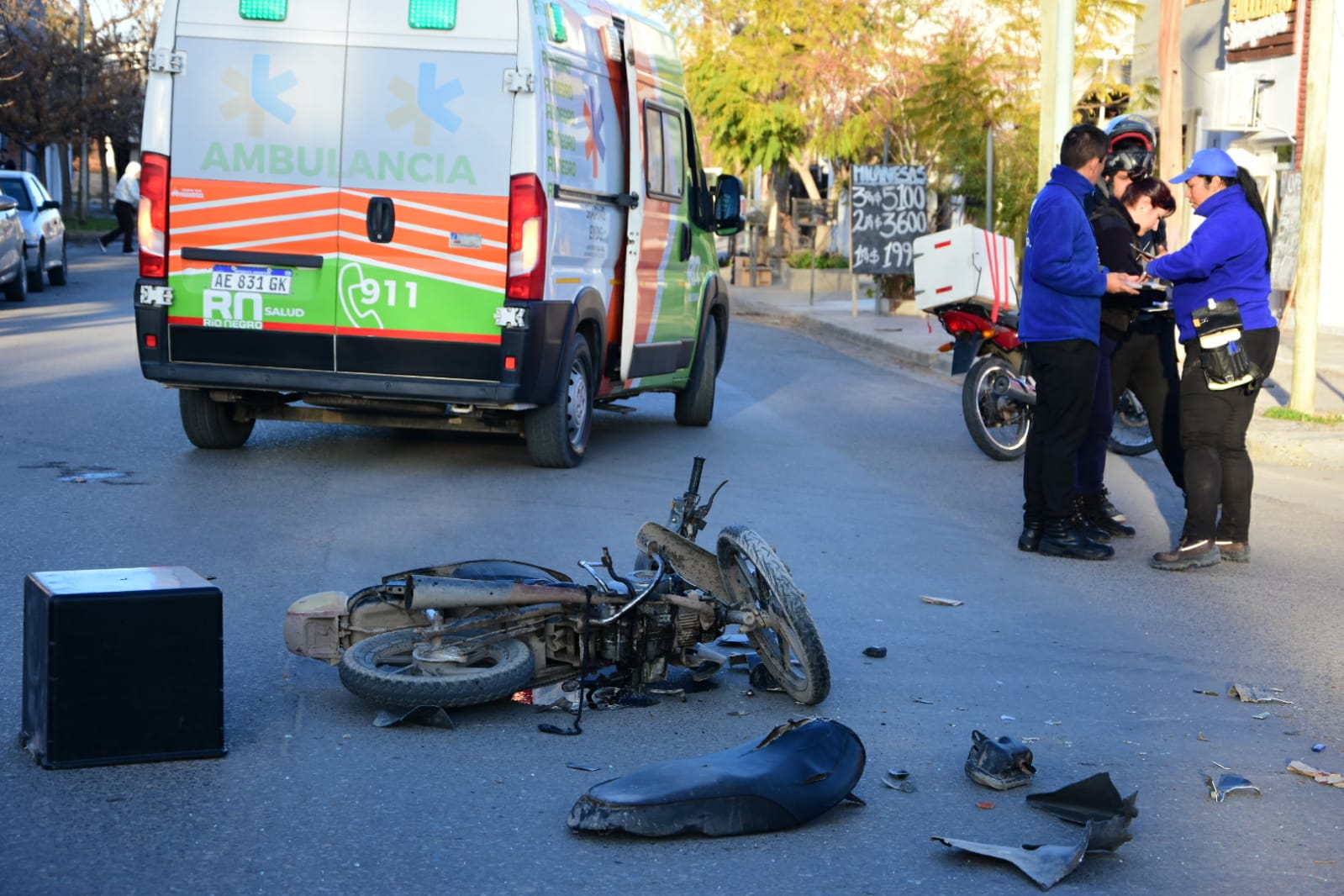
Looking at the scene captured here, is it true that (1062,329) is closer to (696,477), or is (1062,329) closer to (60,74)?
(696,477)

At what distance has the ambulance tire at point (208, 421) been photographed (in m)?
10.4

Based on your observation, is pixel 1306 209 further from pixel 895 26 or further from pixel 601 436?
pixel 895 26

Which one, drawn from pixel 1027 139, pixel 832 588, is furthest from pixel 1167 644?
pixel 1027 139

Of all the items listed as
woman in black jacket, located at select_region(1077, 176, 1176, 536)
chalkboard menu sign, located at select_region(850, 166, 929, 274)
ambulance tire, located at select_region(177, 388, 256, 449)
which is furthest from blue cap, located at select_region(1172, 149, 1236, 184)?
chalkboard menu sign, located at select_region(850, 166, 929, 274)

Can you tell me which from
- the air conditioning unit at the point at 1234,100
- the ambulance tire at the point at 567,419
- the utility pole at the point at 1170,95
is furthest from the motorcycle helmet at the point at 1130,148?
the air conditioning unit at the point at 1234,100

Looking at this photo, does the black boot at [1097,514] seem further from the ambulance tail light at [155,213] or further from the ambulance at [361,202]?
the ambulance tail light at [155,213]

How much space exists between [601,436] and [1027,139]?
13.6 meters

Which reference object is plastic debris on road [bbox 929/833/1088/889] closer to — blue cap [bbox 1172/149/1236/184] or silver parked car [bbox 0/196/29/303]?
blue cap [bbox 1172/149/1236/184]

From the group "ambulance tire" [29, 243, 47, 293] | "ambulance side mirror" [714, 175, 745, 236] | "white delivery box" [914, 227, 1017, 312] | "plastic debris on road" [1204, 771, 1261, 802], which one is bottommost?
"plastic debris on road" [1204, 771, 1261, 802]

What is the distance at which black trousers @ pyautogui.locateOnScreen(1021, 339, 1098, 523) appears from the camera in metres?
8.29

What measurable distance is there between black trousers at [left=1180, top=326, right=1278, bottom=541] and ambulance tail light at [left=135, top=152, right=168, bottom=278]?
218 inches

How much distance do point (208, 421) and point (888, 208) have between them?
581 inches

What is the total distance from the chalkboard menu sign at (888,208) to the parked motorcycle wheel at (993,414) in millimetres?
12201

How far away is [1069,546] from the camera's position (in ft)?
27.5
